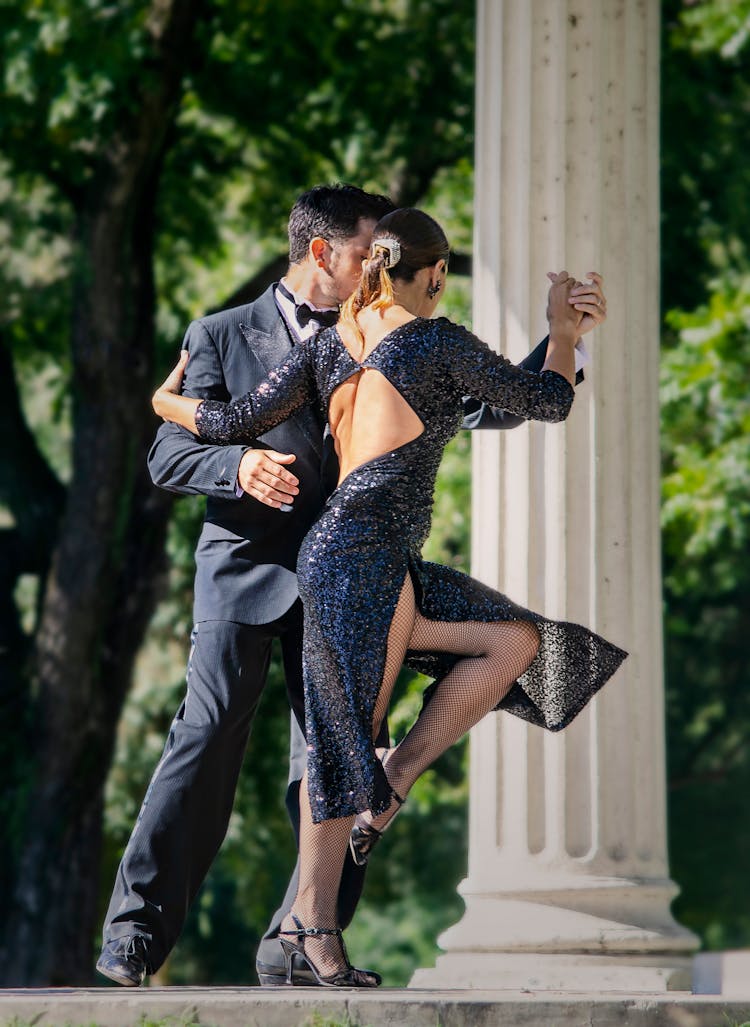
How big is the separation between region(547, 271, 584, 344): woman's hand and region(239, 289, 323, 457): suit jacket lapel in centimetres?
74

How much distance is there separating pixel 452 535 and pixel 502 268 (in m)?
6.59

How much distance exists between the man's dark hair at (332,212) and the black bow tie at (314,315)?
17 cm

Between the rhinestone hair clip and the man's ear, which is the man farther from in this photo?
the rhinestone hair clip

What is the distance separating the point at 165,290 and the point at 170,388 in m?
8.42

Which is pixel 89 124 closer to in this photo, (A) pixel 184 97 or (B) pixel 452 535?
(A) pixel 184 97

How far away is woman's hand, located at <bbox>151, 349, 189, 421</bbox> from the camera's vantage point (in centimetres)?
426

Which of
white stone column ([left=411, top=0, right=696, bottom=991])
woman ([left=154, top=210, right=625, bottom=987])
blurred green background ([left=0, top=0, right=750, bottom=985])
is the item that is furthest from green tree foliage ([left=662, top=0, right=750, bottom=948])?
woman ([left=154, top=210, right=625, bottom=987])

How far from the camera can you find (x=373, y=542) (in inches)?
152

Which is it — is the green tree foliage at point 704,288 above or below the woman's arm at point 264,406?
above

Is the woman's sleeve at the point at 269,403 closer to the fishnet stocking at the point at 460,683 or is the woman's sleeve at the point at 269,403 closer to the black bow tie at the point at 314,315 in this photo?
the black bow tie at the point at 314,315

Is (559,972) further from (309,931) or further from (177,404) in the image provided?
(177,404)

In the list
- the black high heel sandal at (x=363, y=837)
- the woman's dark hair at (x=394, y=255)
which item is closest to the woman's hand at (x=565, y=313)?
the woman's dark hair at (x=394, y=255)

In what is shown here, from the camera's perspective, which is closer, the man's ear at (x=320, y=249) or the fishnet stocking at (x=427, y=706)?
the fishnet stocking at (x=427, y=706)

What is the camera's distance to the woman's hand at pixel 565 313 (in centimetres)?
396
